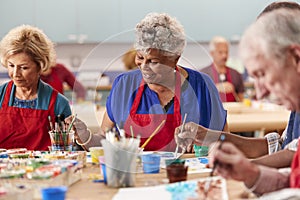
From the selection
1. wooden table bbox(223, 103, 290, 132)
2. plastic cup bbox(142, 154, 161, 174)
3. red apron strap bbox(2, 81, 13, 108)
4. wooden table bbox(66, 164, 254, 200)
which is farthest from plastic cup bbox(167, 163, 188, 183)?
wooden table bbox(223, 103, 290, 132)

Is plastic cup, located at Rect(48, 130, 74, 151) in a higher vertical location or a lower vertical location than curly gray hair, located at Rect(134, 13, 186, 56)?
lower

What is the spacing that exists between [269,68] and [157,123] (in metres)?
1.13

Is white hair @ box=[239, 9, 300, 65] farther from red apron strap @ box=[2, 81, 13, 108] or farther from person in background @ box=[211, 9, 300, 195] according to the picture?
red apron strap @ box=[2, 81, 13, 108]

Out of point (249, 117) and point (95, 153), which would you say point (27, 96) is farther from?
point (249, 117)

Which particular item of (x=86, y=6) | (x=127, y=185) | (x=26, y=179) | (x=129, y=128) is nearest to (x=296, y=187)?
(x=127, y=185)

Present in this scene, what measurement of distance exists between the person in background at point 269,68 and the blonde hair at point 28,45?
59.4 inches

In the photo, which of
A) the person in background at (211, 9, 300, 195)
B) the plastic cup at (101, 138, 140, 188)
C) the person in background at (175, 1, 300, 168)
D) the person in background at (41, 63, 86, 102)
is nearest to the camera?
the person in background at (211, 9, 300, 195)

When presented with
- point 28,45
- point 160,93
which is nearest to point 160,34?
point 160,93

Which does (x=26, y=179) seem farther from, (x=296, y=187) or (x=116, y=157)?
(x=296, y=187)

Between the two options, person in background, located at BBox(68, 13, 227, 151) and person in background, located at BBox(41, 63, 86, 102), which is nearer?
person in background, located at BBox(68, 13, 227, 151)

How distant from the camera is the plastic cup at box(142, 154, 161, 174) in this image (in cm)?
203

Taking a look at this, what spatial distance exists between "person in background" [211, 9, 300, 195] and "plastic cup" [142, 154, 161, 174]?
1.79 ft

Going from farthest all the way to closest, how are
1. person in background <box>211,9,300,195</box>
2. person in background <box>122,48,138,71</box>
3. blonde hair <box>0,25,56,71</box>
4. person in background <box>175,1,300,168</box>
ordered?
blonde hair <box>0,25,56,71</box> → person in background <box>122,48,138,71</box> → person in background <box>175,1,300,168</box> → person in background <box>211,9,300,195</box>

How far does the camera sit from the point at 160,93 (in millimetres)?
2656
